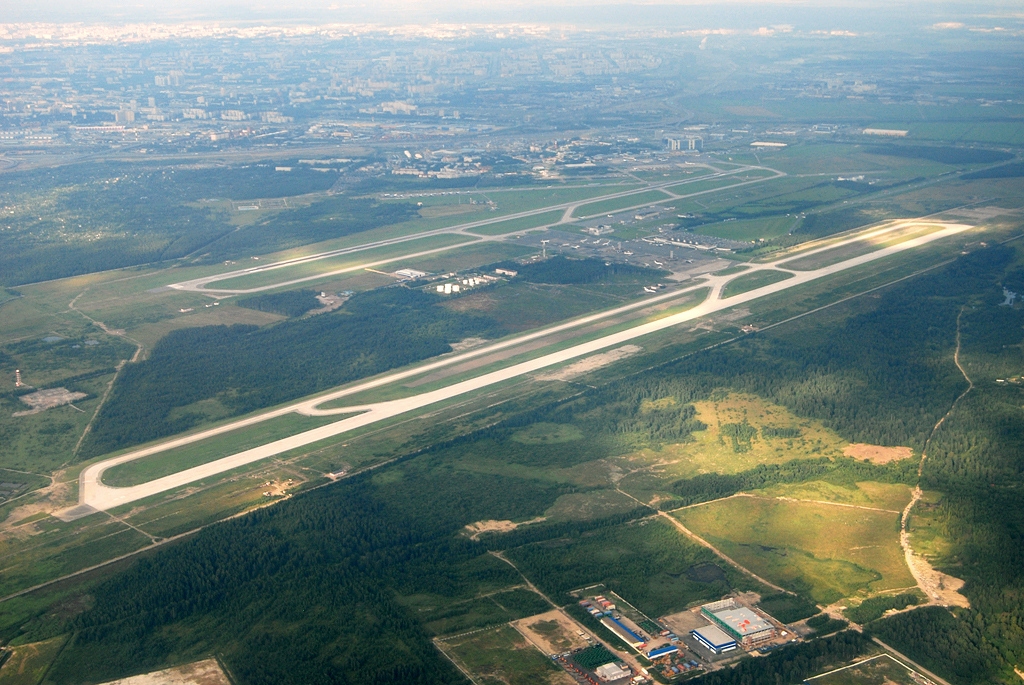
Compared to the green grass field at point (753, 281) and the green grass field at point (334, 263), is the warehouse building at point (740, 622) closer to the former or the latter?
the green grass field at point (753, 281)

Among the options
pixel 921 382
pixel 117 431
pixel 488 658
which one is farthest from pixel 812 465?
pixel 117 431

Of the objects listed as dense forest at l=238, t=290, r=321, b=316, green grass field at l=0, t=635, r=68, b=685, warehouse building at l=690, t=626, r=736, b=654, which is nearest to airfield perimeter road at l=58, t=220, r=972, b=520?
green grass field at l=0, t=635, r=68, b=685

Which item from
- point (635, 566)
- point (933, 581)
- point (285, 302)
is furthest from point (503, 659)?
point (285, 302)

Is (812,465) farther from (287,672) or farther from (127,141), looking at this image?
(127,141)

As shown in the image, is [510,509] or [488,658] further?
[510,509]

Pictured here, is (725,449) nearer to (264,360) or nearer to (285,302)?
(264,360)

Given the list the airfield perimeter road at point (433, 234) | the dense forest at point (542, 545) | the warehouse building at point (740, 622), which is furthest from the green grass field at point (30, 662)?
the airfield perimeter road at point (433, 234)

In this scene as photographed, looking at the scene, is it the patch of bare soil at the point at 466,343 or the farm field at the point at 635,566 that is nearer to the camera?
the farm field at the point at 635,566
